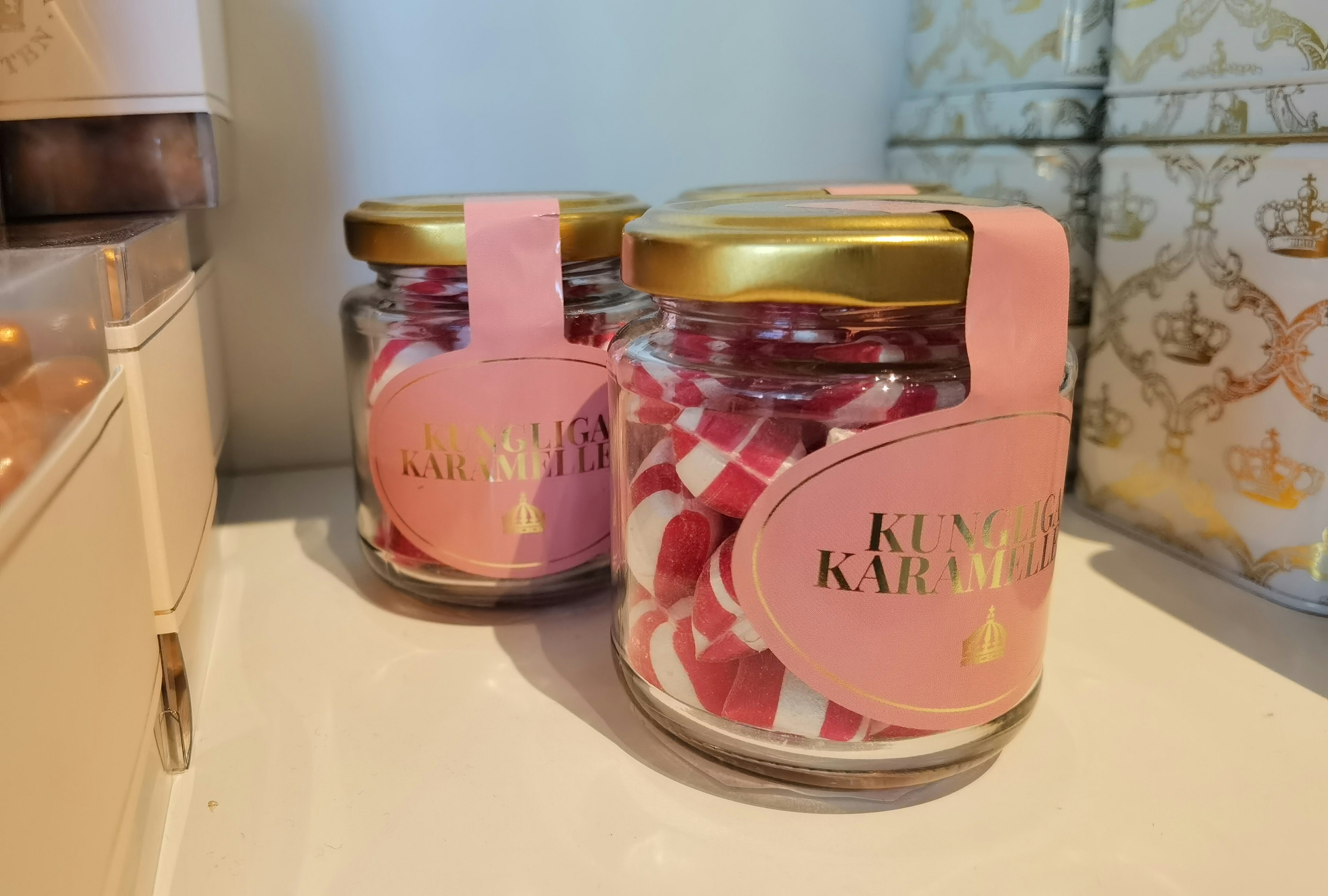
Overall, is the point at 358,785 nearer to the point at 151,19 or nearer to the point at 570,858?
the point at 570,858

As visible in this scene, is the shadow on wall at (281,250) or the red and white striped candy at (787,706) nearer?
the red and white striped candy at (787,706)

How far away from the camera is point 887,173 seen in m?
0.92

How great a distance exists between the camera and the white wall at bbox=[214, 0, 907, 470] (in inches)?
30.2

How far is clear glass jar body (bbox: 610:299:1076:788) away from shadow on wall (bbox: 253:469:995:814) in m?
0.02

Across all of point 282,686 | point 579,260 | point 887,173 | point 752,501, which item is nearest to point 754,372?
point 752,501

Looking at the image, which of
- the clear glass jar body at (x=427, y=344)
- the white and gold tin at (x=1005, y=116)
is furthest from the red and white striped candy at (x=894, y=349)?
the white and gold tin at (x=1005, y=116)

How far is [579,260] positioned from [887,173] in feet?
1.59

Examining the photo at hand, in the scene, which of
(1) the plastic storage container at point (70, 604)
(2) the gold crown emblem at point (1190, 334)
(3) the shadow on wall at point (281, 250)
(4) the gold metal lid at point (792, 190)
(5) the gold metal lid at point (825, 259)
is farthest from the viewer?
(3) the shadow on wall at point (281, 250)

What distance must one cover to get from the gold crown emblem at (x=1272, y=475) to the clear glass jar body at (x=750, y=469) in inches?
10.0

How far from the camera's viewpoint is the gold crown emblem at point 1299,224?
562 mm

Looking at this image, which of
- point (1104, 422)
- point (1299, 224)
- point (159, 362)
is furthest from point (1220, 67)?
point (159, 362)

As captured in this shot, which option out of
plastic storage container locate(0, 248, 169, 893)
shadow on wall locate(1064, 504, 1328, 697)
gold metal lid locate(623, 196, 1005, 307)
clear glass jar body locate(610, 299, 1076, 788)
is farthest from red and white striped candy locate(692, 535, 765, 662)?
shadow on wall locate(1064, 504, 1328, 697)

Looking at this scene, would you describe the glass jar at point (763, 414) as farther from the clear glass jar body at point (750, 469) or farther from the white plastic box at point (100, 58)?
the white plastic box at point (100, 58)

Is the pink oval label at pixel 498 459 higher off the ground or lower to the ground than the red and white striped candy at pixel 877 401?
lower
